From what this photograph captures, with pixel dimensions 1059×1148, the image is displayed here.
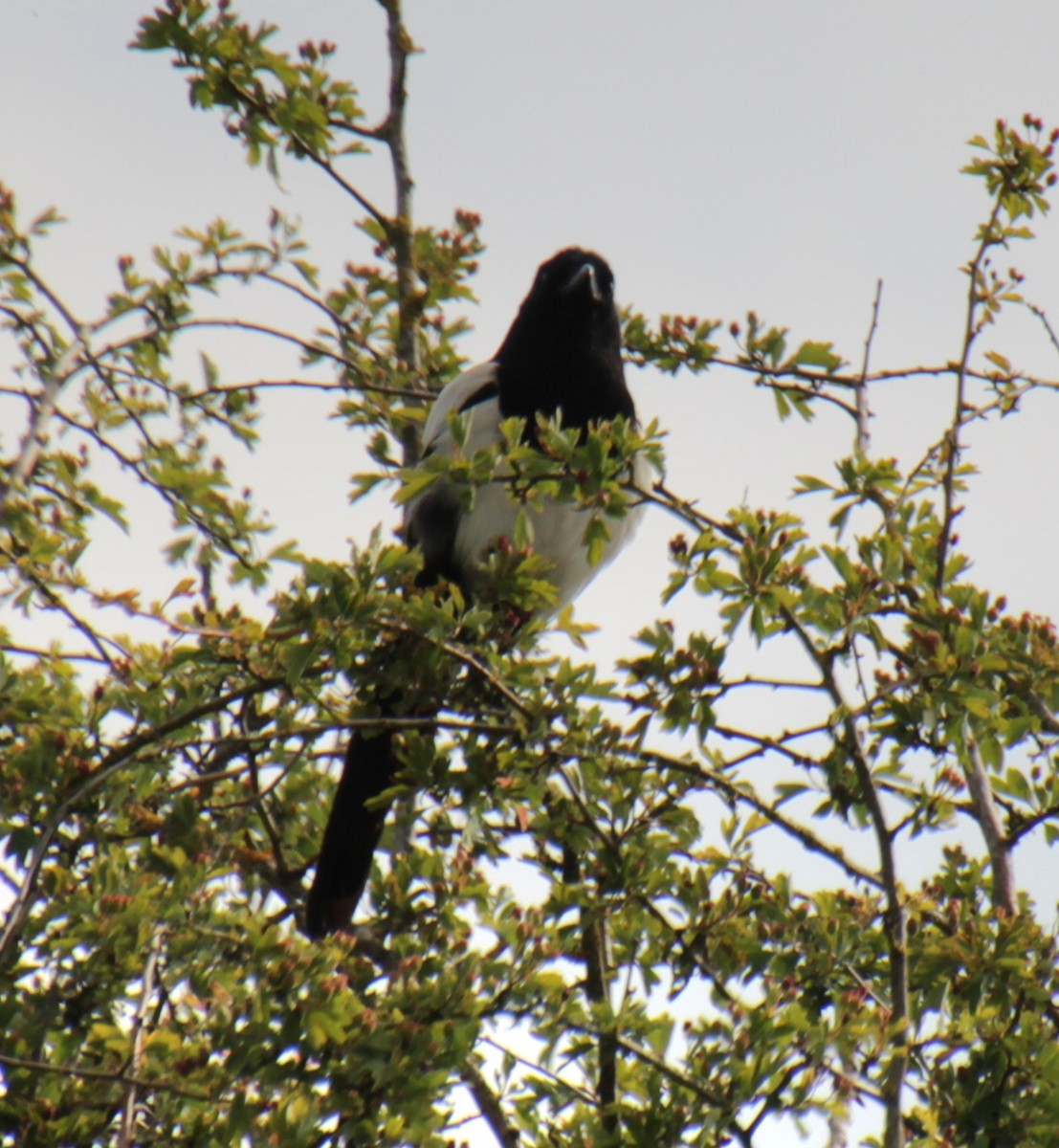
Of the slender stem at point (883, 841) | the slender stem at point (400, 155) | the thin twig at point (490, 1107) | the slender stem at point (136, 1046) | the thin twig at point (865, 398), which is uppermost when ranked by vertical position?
the slender stem at point (400, 155)

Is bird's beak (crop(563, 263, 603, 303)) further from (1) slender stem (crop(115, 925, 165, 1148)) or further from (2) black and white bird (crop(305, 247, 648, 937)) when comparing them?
(1) slender stem (crop(115, 925, 165, 1148))

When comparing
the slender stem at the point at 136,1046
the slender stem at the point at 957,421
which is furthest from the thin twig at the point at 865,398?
the slender stem at the point at 136,1046

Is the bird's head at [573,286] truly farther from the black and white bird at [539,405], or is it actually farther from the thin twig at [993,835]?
the thin twig at [993,835]

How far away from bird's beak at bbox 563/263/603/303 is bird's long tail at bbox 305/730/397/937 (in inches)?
63.6

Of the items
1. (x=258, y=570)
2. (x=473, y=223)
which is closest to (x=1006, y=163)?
(x=473, y=223)

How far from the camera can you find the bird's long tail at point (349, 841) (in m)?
3.72

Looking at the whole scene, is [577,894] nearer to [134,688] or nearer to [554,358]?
[134,688]

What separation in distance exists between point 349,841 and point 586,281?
2013 mm

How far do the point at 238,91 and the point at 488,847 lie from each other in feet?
7.13

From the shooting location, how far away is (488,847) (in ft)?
10.6

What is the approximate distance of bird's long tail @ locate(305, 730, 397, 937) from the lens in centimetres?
372

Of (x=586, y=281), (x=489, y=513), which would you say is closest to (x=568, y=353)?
(x=586, y=281)

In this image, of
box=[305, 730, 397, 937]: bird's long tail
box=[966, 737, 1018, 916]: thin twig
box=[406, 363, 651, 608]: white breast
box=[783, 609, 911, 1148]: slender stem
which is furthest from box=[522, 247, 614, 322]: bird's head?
box=[783, 609, 911, 1148]: slender stem

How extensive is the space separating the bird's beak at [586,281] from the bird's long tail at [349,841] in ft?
5.30
